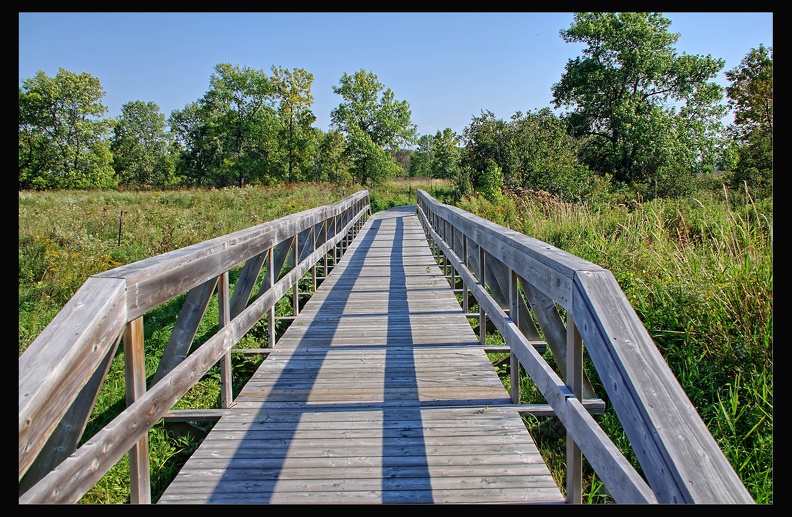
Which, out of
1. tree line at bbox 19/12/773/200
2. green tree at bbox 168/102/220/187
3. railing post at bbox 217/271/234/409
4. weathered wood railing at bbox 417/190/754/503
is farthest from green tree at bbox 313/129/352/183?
weathered wood railing at bbox 417/190/754/503

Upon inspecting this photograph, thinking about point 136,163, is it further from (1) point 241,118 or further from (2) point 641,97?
(2) point 641,97

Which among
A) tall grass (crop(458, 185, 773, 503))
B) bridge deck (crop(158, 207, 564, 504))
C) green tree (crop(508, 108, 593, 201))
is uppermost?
green tree (crop(508, 108, 593, 201))

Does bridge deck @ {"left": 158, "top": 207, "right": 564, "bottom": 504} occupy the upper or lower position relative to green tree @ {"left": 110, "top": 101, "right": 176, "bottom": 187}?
lower

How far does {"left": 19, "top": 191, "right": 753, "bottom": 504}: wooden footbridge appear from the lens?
1616mm

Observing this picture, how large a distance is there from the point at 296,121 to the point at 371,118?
6.68 m

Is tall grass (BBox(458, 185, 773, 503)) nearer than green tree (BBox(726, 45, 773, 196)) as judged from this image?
Yes

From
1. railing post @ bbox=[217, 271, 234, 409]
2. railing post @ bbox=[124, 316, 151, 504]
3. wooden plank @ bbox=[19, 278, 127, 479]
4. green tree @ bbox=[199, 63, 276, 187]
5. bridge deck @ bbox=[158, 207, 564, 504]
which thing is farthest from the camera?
green tree @ bbox=[199, 63, 276, 187]

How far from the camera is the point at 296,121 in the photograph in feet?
164

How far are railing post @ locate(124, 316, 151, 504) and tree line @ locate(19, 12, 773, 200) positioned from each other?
6.84 metres

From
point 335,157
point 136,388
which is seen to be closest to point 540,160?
point 136,388

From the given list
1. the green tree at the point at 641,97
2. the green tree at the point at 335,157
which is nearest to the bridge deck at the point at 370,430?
the green tree at the point at 641,97

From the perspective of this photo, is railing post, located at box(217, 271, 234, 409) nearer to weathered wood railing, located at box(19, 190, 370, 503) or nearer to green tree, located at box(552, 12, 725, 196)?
weathered wood railing, located at box(19, 190, 370, 503)

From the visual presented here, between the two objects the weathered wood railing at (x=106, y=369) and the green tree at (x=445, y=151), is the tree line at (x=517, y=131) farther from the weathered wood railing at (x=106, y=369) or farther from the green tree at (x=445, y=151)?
the weathered wood railing at (x=106, y=369)
